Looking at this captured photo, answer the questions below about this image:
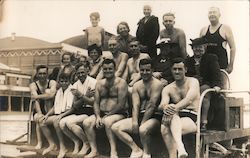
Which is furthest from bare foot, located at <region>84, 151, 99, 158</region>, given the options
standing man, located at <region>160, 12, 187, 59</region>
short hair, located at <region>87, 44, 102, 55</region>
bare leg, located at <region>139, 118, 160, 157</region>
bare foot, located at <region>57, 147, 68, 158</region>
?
standing man, located at <region>160, 12, 187, 59</region>

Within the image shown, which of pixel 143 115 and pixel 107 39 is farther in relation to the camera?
pixel 107 39

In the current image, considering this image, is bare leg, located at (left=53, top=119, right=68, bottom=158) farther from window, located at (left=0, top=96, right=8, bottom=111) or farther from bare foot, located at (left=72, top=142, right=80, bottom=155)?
window, located at (left=0, top=96, right=8, bottom=111)

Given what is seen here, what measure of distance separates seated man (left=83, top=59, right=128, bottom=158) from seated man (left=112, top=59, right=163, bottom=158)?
0.04 meters

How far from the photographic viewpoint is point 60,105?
70.4 inches

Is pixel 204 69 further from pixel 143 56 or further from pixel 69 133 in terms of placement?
pixel 69 133

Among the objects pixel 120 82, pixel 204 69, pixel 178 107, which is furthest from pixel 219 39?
pixel 120 82

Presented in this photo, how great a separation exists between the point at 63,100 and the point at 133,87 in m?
0.38

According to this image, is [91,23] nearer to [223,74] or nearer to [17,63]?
[17,63]

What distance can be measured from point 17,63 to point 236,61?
102 centimetres

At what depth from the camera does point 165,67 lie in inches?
62.2

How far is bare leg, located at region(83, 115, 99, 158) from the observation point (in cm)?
164

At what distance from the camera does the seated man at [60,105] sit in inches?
69.5

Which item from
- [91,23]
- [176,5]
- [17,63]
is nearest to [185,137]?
[176,5]

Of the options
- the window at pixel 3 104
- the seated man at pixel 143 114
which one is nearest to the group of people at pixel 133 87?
the seated man at pixel 143 114
